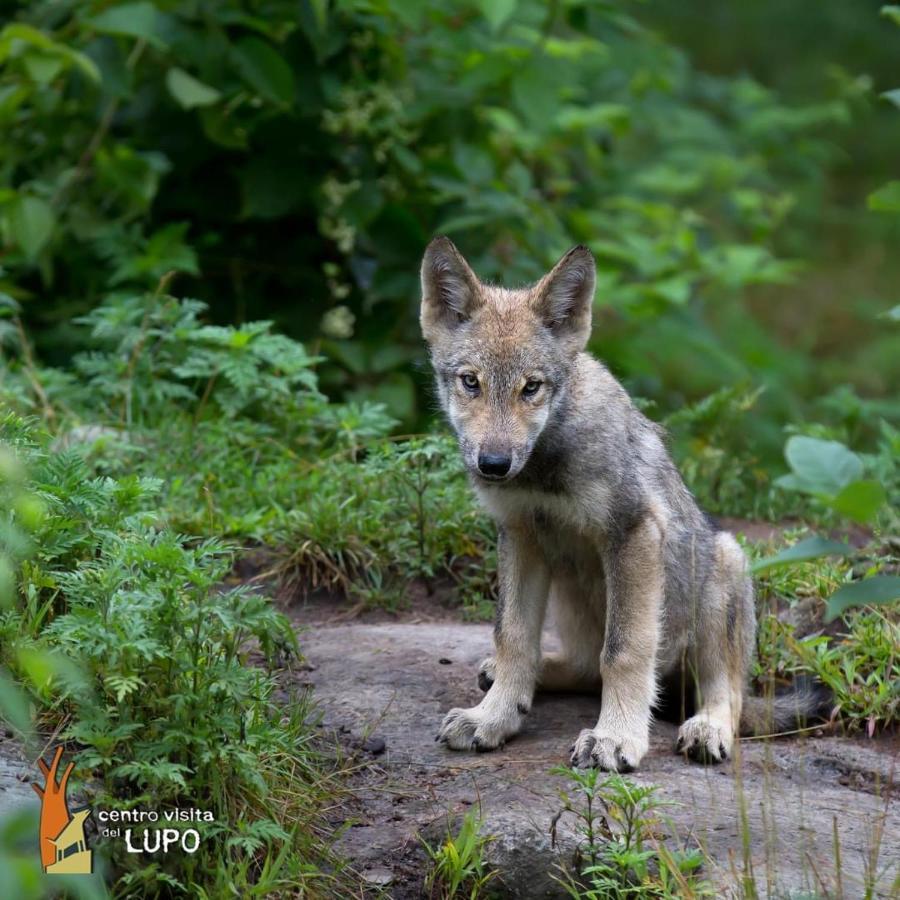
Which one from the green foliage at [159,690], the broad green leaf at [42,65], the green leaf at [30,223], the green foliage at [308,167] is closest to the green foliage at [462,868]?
the green foliage at [159,690]

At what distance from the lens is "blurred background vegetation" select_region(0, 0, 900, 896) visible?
399cm

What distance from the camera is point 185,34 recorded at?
804cm

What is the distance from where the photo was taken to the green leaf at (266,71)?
7.90 metres

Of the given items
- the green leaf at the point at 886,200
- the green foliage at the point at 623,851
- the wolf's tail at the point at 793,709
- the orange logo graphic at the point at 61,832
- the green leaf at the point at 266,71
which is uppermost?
the green leaf at the point at 886,200

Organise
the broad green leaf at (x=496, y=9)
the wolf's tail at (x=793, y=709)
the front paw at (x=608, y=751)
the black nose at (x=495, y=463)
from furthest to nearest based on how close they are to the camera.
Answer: the broad green leaf at (x=496, y=9) < the wolf's tail at (x=793, y=709) < the black nose at (x=495, y=463) < the front paw at (x=608, y=751)

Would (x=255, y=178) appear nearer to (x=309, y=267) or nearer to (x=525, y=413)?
(x=309, y=267)

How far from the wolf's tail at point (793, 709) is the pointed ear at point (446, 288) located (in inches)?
80.9

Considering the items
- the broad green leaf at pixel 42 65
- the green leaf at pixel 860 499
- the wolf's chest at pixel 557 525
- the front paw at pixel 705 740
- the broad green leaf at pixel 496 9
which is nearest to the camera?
the green leaf at pixel 860 499

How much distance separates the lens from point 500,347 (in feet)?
17.0

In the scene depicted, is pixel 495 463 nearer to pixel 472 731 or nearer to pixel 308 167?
pixel 472 731

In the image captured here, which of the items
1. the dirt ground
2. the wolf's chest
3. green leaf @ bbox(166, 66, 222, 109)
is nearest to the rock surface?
the dirt ground

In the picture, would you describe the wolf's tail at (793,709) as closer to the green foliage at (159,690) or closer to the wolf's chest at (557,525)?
the wolf's chest at (557,525)

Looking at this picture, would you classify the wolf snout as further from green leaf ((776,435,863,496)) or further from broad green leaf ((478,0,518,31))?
broad green leaf ((478,0,518,31))

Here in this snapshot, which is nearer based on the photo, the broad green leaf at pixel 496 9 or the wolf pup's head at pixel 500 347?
the wolf pup's head at pixel 500 347
